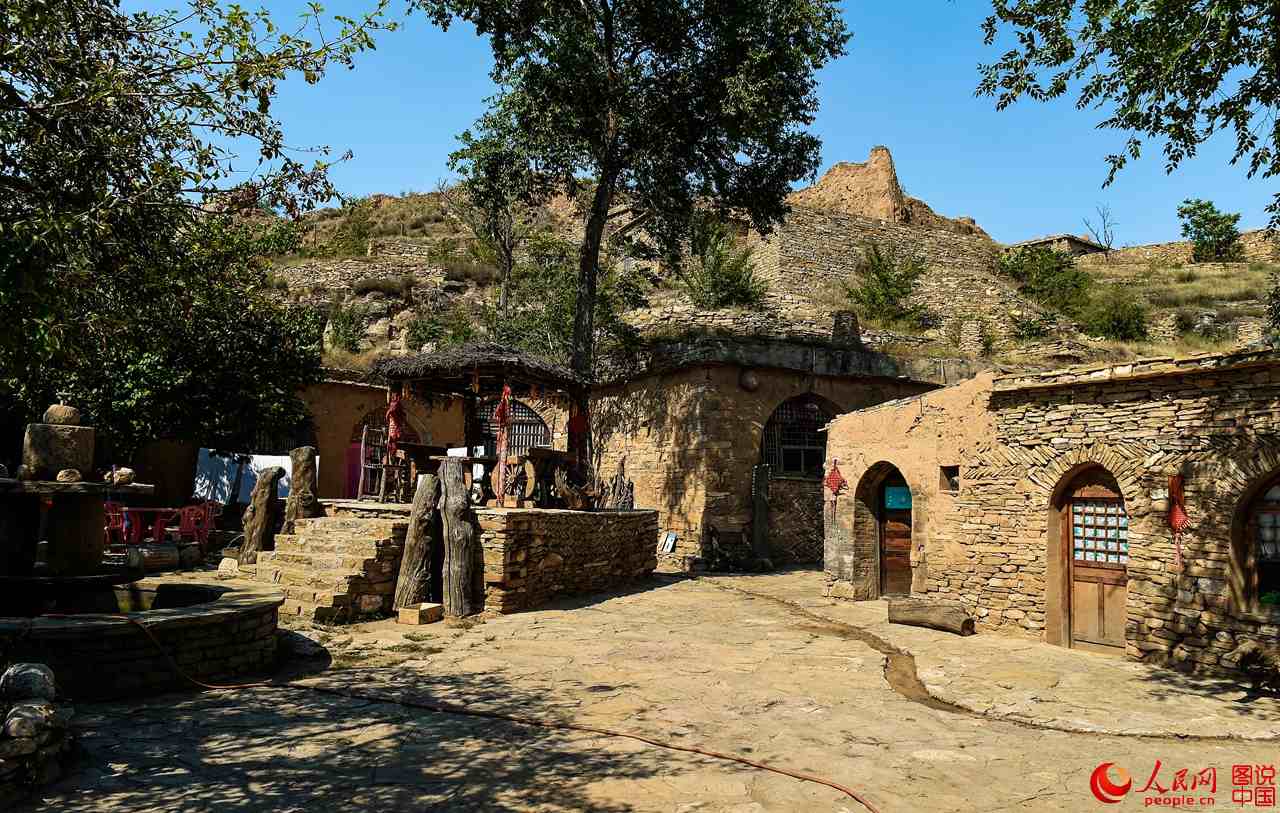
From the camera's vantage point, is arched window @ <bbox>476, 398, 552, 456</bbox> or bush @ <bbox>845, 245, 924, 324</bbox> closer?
A: arched window @ <bbox>476, 398, 552, 456</bbox>

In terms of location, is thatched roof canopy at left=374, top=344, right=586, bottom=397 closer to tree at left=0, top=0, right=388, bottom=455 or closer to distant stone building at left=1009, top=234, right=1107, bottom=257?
tree at left=0, top=0, right=388, bottom=455

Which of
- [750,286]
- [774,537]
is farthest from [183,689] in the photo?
[750,286]

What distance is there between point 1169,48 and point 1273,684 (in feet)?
18.1

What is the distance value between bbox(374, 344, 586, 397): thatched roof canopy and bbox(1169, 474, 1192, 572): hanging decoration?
8702 mm

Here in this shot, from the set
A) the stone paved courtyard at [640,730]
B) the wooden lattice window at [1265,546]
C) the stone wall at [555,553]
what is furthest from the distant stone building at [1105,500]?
the stone wall at [555,553]

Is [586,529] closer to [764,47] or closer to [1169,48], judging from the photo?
[1169,48]

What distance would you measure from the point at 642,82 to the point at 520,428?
8.74 m

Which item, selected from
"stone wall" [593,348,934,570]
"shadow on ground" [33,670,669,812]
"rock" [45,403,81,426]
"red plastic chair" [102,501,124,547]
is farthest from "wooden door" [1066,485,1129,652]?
"red plastic chair" [102,501,124,547]

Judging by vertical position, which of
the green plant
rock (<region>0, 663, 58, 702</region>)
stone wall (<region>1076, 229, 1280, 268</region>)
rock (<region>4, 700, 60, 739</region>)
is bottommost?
rock (<region>4, 700, 60, 739</region>)

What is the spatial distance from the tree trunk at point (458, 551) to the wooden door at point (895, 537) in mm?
6397

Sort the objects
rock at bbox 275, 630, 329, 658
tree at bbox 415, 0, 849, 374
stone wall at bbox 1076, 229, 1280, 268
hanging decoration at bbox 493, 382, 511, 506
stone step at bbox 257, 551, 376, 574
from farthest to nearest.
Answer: stone wall at bbox 1076, 229, 1280, 268 < tree at bbox 415, 0, 849, 374 < hanging decoration at bbox 493, 382, 511, 506 < stone step at bbox 257, 551, 376, 574 < rock at bbox 275, 630, 329, 658

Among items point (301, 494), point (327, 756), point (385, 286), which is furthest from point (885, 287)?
point (327, 756)

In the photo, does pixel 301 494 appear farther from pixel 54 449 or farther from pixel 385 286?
pixel 385 286

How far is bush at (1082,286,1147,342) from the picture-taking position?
2506 cm
